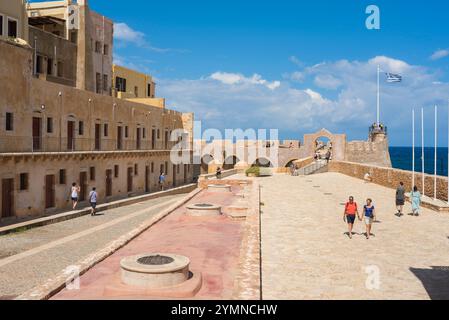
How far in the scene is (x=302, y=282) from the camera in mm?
10953

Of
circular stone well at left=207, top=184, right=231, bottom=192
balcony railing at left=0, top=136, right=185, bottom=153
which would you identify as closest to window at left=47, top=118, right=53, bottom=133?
balcony railing at left=0, top=136, right=185, bottom=153

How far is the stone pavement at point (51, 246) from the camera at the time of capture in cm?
1403

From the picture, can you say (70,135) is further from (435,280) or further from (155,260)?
(435,280)

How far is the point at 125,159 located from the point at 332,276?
1117 inches

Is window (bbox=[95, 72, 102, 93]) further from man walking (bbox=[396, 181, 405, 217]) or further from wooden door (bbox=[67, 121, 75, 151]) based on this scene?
man walking (bbox=[396, 181, 405, 217])

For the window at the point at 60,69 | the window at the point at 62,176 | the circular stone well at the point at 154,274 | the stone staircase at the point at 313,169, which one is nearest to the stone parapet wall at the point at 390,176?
the stone staircase at the point at 313,169

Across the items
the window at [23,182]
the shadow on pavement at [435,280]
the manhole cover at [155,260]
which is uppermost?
the window at [23,182]

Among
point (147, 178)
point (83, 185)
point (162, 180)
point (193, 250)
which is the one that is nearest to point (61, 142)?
point (83, 185)

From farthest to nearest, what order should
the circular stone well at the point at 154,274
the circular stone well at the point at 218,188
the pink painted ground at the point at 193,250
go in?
the circular stone well at the point at 218,188 < the pink painted ground at the point at 193,250 < the circular stone well at the point at 154,274

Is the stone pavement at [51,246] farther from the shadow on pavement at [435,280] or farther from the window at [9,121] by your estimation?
the shadow on pavement at [435,280]

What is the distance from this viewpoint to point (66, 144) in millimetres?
29156

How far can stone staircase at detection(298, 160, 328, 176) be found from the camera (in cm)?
4872

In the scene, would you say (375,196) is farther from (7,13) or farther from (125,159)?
(7,13)

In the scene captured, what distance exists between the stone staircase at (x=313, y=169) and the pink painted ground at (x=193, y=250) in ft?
97.1
